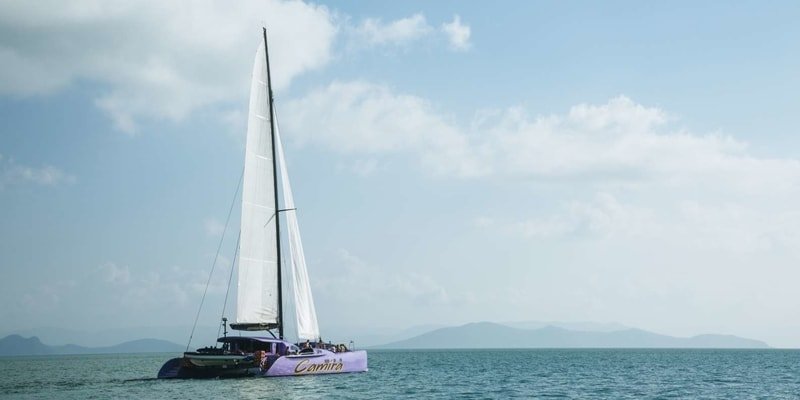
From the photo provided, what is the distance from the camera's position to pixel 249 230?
145 ft

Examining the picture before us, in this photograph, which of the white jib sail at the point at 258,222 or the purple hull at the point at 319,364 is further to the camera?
the white jib sail at the point at 258,222

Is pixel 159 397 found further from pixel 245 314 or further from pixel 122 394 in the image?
pixel 245 314

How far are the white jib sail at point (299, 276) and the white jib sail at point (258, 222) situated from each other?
166 centimetres

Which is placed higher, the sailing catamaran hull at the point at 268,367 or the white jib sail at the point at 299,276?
the white jib sail at the point at 299,276

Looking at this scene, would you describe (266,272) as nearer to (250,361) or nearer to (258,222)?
(258,222)

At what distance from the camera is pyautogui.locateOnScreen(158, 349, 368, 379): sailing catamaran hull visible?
39.4 m

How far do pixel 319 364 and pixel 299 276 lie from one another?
6.99 m

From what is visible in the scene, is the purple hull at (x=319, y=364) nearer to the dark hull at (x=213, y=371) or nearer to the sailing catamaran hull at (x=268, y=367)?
the sailing catamaran hull at (x=268, y=367)

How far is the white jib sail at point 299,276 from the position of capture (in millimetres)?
47031

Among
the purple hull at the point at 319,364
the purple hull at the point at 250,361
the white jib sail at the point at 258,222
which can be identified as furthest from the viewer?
the white jib sail at the point at 258,222

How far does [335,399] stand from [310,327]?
1379 cm

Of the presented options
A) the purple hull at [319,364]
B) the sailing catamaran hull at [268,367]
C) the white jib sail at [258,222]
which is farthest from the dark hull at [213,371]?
the white jib sail at [258,222]

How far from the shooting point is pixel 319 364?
43000 millimetres

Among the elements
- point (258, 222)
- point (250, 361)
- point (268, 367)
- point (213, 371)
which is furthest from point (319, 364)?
point (258, 222)
